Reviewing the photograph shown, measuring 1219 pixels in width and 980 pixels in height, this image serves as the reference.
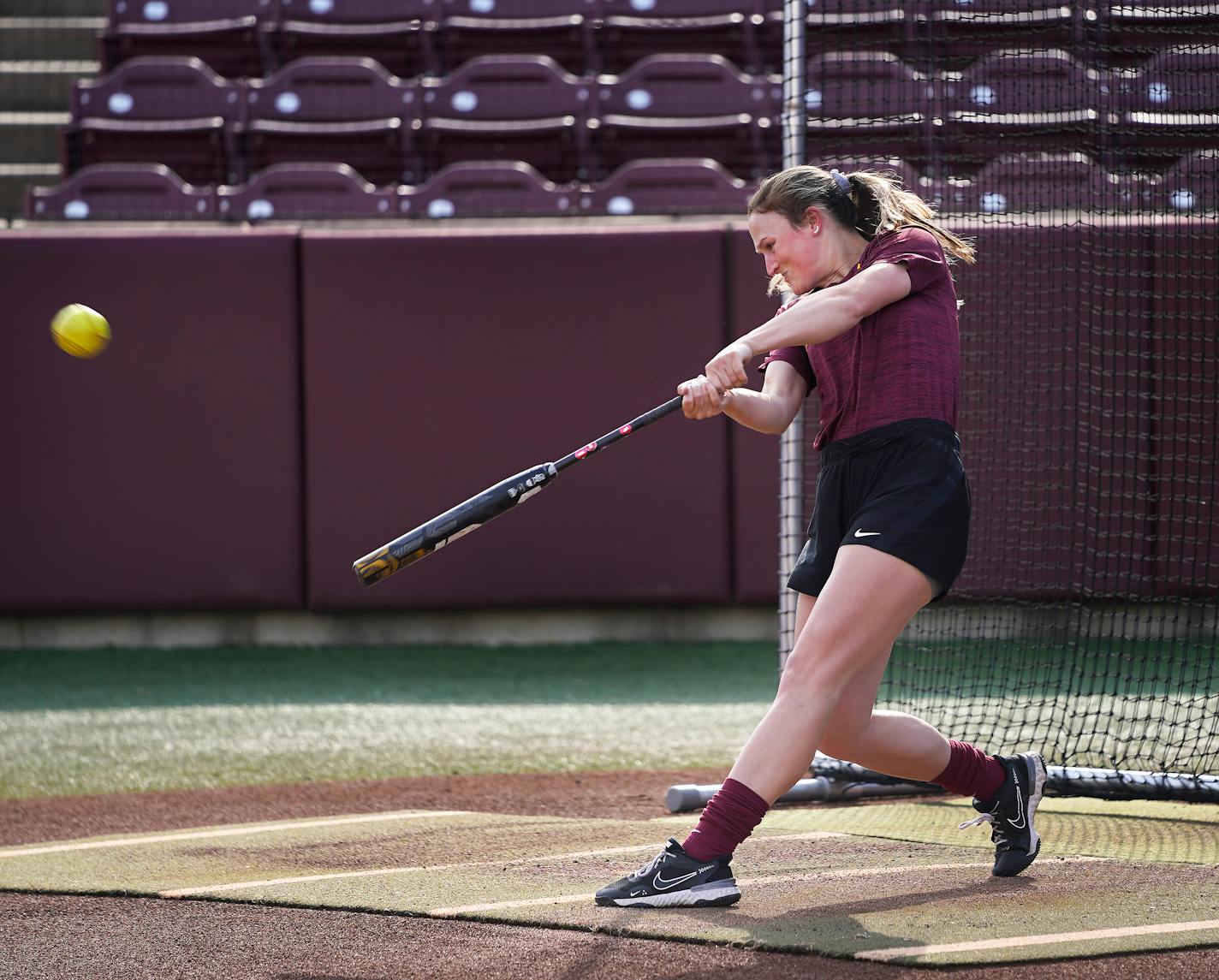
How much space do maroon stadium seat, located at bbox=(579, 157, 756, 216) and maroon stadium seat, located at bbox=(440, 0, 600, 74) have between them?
219 centimetres

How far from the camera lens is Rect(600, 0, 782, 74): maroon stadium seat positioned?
12234mm

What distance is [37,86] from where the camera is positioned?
13.3m

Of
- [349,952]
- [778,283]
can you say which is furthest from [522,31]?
[349,952]

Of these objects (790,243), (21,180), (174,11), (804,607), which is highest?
(174,11)

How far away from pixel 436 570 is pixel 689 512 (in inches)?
64.2

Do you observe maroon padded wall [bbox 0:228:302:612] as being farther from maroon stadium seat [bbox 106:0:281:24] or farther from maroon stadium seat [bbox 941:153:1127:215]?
maroon stadium seat [bbox 106:0:281:24]

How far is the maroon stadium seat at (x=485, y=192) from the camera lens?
33.4 feet

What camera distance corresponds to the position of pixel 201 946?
322cm

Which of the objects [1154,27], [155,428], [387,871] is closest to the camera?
[387,871]

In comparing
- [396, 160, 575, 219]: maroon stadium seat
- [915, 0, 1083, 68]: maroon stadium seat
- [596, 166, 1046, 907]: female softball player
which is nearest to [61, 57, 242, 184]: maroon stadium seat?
[396, 160, 575, 219]: maroon stadium seat

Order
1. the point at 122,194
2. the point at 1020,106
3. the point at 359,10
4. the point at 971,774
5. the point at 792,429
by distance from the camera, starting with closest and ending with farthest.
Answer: the point at 971,774, the point at 792,429, the point at 1020,106, the point at 122,194, the point at 359,10

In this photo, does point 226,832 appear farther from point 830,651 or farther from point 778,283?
point 778,283

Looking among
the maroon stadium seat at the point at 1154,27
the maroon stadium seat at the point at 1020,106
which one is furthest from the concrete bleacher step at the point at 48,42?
the maroon stadium seat at the point at 1154,27

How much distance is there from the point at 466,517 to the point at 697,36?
31.7ft
